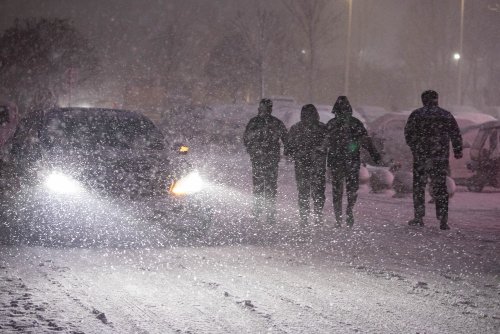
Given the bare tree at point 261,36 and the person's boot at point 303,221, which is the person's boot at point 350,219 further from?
the bare tree at point 261,36

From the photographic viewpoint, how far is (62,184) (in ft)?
25.7

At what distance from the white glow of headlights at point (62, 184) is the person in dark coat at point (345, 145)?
11.2ft

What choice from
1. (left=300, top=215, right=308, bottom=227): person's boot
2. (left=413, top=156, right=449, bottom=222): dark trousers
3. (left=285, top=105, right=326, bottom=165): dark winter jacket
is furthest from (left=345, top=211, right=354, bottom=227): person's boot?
(left=413, top=156, right=449, bottom=222): dark trousers

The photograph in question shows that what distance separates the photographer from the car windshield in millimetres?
8734

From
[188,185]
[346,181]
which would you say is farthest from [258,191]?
[188,185]

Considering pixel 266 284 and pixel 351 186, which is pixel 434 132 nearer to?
pixel 351 186

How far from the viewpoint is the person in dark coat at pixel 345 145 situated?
9.40m

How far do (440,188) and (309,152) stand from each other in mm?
1817

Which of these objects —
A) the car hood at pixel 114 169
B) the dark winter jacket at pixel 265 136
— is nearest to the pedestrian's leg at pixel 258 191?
the dark winter jacket at pixel 265 136

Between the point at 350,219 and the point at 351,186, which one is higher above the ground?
the point at 351,186

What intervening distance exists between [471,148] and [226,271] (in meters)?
11.9

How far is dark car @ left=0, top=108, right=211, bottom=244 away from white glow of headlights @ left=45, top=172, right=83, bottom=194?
0.04 ft

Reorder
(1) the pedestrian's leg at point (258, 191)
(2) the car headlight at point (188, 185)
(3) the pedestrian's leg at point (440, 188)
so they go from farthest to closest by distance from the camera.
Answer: (1) the pedestrian's leg at point (258, 191), (3) the pedestrian's leg at point (440, 188), (2) the car headlight at point (188, 185)

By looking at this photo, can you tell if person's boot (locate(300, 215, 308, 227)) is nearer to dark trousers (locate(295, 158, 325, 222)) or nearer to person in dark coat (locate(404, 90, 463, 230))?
dark trousers (locate(295, 158, 325, 222))
